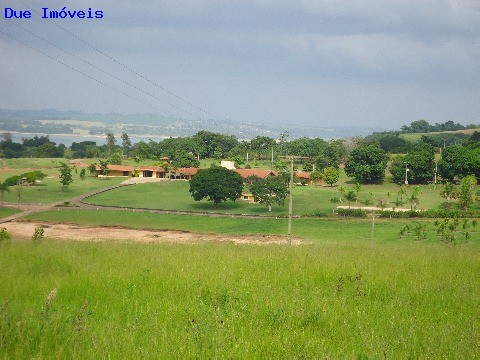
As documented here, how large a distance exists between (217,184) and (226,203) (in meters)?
7.93

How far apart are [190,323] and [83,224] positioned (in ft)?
161

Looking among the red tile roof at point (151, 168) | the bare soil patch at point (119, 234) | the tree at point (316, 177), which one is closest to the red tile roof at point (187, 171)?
the red tile roof at point (151, 168)

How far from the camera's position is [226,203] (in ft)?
243

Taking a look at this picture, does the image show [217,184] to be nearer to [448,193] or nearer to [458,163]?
[448,193]

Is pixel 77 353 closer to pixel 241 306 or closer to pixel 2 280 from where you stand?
pixel 241 306

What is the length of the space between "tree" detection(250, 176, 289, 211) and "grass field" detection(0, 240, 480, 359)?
166 ft

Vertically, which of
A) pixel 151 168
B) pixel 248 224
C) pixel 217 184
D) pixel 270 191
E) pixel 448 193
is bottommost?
pixel 248 224

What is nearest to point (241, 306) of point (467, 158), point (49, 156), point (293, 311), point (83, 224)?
point (293, 311)

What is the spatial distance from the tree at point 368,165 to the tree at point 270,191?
30357 millimetres

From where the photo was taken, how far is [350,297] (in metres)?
10.1

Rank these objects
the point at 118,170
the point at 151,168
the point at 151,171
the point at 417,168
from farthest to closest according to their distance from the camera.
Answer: the point at 118,170 < the point at 151,168 < the point at 151,171 < the point at 417,168

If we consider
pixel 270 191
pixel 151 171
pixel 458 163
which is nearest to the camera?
pixel 270 191

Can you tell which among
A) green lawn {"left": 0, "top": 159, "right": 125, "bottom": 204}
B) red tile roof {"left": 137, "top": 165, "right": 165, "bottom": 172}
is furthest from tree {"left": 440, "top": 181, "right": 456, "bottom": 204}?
green lawn {"left": 0, "top": 159, "right": 125, "bottom": 204}

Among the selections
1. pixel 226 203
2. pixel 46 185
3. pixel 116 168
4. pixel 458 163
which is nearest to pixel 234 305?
pixel 226 203
